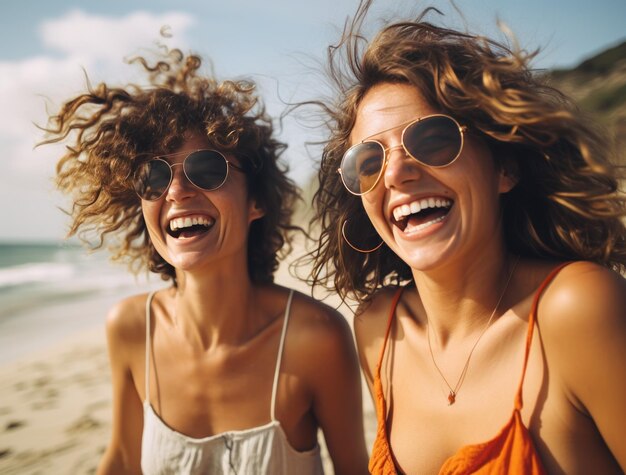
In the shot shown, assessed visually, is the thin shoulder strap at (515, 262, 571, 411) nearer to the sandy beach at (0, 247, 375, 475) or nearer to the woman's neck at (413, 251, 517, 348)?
the woman's neck at (413, 251, 517, 348)

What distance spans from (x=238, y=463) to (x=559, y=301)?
180 cm

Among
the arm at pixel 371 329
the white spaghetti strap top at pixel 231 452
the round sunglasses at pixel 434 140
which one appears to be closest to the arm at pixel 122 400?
the white spaghetti strap top at pixel 231 452

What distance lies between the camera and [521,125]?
1.89 m

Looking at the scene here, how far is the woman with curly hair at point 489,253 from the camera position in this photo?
173 cm

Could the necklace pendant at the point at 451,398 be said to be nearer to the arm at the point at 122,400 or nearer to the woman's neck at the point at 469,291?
the woman's neck at the point at 469,291

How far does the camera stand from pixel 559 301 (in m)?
1.76

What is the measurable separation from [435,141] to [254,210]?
1.36m

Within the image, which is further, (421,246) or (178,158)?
(178,158)

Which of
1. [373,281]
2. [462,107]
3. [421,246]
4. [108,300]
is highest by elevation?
[462,107]

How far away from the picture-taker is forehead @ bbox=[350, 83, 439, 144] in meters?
2.05

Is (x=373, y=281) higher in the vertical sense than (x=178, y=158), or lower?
lower

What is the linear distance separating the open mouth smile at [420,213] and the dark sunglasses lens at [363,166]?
18 cm

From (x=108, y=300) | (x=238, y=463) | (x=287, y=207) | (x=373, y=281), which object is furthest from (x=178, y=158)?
(x=108, y=300)

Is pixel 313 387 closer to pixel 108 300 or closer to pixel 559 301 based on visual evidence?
pixel 559 301
